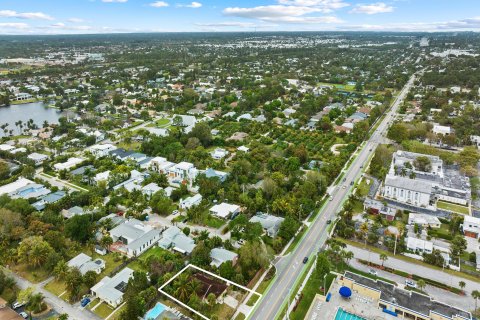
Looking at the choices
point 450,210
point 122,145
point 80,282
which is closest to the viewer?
point 80,282

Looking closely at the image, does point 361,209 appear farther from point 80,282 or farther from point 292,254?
point 80,282

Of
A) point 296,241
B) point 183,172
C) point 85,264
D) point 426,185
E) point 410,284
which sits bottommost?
point 410,284

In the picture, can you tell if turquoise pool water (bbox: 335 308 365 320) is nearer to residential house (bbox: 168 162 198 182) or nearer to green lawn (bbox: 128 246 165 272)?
green lawn (bbox: 128 246 165 272)

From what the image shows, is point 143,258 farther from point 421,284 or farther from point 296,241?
point 421,284

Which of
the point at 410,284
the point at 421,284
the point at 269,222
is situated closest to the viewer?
the point at 421,284

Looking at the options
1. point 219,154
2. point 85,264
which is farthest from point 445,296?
point 219,154

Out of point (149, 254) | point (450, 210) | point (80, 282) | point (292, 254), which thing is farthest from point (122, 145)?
point (450, 210)
